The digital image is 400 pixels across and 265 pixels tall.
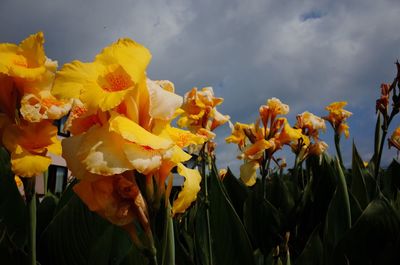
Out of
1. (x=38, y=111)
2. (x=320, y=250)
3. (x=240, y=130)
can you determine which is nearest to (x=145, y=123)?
(x=38, y=111)

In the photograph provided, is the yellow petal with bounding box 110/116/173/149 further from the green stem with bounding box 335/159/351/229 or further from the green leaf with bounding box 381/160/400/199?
the green leaf with bounding box 381/160/400/199

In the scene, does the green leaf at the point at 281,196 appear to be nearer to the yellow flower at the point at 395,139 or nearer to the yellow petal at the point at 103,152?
the yellow flower at the point at 395,139

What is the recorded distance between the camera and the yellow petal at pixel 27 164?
0.79 meters

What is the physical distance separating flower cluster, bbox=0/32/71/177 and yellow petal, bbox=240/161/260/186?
1.15 meters

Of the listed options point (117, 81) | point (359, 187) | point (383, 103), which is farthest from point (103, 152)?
point (383, 103)

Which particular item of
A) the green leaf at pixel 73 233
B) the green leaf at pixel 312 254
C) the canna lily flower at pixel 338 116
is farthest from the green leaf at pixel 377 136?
the green leaf at pixel 73 233

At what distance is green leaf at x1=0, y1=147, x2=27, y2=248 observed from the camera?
42.7 inches

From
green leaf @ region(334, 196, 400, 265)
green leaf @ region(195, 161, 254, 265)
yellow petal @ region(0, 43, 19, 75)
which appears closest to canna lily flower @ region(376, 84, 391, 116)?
green leaf @ region(334, 196, 400, 265)

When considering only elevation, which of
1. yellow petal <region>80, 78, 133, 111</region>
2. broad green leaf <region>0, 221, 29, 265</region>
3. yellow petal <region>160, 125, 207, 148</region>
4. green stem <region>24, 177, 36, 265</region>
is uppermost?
yellow petal <region>80, 78, 133, 111</region>

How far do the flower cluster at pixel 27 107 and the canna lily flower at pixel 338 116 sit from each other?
7.07 feet

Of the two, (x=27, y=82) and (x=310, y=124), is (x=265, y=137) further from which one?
(x=27, y=82)

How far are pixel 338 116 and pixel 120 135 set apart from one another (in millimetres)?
2323

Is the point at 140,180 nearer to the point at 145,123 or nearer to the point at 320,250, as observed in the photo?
the point at 145,123

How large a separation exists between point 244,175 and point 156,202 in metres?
1.36
